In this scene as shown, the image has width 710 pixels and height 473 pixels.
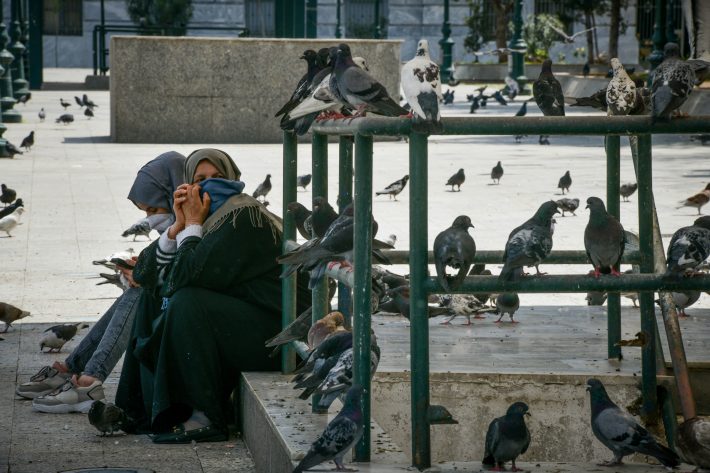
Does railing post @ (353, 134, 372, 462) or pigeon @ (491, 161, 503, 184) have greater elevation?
railing post @ (353, 134, 372, 462)

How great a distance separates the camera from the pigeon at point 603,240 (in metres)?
4.46

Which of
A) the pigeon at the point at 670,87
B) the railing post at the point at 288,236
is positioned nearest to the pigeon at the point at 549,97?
the pigeon at the point at 670,87

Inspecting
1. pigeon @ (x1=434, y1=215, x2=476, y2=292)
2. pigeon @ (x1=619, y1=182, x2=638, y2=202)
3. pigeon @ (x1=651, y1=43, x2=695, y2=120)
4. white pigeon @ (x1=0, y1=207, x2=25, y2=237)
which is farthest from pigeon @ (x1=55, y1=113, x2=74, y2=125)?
pigeon @ (x1=434, y1=215, x2=476, y2=292)

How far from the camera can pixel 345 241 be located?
4340mm

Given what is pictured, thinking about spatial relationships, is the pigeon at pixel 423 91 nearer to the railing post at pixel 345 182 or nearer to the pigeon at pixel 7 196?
the railing post at pixel 345 182

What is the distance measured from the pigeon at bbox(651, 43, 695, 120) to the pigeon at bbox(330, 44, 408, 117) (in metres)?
1.00

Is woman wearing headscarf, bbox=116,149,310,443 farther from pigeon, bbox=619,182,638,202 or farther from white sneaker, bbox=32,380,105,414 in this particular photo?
pigeon, bbox=619,182,638,202

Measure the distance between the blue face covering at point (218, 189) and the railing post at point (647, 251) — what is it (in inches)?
68.8

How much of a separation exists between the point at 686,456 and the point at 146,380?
2351 mm

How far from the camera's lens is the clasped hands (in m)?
5.57

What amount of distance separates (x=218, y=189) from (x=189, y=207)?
15 centimetres

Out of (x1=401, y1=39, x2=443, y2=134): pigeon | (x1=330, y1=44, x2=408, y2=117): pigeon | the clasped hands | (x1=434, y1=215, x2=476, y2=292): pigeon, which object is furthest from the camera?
the clasped hands

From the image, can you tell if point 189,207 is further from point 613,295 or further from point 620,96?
point 620,96

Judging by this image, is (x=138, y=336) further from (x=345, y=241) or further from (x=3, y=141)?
(x=3, y=141)
